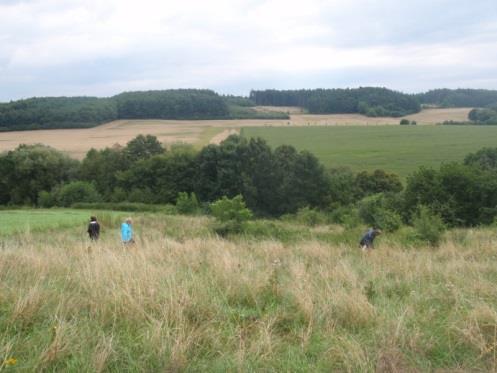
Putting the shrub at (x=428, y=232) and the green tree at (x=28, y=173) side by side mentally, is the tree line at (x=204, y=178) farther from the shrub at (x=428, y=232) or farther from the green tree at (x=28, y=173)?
the shrub at (x=428, y=232)

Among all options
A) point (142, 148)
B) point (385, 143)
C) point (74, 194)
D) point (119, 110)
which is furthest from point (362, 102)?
point (74, 194)

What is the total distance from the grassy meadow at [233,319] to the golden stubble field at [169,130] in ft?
225

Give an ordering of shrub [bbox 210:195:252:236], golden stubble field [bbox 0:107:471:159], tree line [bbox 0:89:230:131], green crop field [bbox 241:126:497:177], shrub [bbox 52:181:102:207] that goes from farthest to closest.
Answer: tree line [bbox 0:89:230:131], golden stubble field [bbox 0:107:471:159], green crop field [bbox 241:126:497:177], shrub [bbox 52:181:102:207], shrub [bbox 210:195:252:236]

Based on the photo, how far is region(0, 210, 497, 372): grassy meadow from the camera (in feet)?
11.6

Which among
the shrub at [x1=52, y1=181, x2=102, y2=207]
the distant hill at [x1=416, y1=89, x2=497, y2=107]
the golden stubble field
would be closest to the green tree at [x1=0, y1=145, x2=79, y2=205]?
the shrub at [x1=52, y1=181, x2=102, y2=207]

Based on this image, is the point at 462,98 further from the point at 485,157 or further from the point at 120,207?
the point at 120,207

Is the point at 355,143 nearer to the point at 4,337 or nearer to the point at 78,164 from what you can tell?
the point at 78,164

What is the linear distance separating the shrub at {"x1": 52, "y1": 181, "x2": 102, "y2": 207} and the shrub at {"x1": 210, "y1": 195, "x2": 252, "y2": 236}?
41534 mm

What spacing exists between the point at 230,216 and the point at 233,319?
16.2 meters

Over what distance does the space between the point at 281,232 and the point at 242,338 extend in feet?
53.5

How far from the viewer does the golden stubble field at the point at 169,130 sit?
7669 cm

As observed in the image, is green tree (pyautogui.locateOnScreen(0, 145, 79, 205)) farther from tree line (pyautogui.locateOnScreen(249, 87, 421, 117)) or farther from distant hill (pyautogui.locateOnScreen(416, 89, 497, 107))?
distant hill (pyautogui.locateOnScreen(416, 89, 497, 107))

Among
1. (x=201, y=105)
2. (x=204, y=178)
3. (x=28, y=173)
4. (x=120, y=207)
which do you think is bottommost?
(x=120, y=207)

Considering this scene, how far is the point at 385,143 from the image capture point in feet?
298
